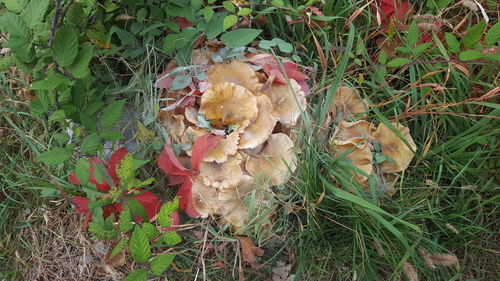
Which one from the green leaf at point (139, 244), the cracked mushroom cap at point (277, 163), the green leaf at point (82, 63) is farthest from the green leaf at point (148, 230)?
the green leaf at point (82, 63)

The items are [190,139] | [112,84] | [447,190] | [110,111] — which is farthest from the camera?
[112,84]

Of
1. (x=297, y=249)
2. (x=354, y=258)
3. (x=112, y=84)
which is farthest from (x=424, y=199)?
(x=112, y=84)

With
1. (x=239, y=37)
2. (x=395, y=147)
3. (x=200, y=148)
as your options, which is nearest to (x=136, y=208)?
(x=200, y=148)

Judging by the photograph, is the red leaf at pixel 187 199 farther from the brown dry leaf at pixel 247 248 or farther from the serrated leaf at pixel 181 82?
the serrated leaf at pixel 181 82

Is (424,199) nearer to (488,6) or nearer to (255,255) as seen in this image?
(255,255)

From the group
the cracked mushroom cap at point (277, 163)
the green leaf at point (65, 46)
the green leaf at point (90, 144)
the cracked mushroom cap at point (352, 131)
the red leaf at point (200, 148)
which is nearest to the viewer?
the green leaf at point (65, 46)

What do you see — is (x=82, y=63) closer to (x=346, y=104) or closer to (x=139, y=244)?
(x=139, y=244)

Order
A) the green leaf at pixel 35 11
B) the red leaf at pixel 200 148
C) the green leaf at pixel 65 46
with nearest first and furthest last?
the green leaf at pixel 35 11 < the green leaf at pixel 65 46 < the red leaf at pixel 200 148

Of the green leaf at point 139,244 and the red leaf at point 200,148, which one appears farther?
the red leaf at point 200,148

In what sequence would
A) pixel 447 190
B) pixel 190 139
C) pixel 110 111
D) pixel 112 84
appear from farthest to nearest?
pixel 112 84 → pixel 447 190 → pixel 190 139 → pixel 110 111
